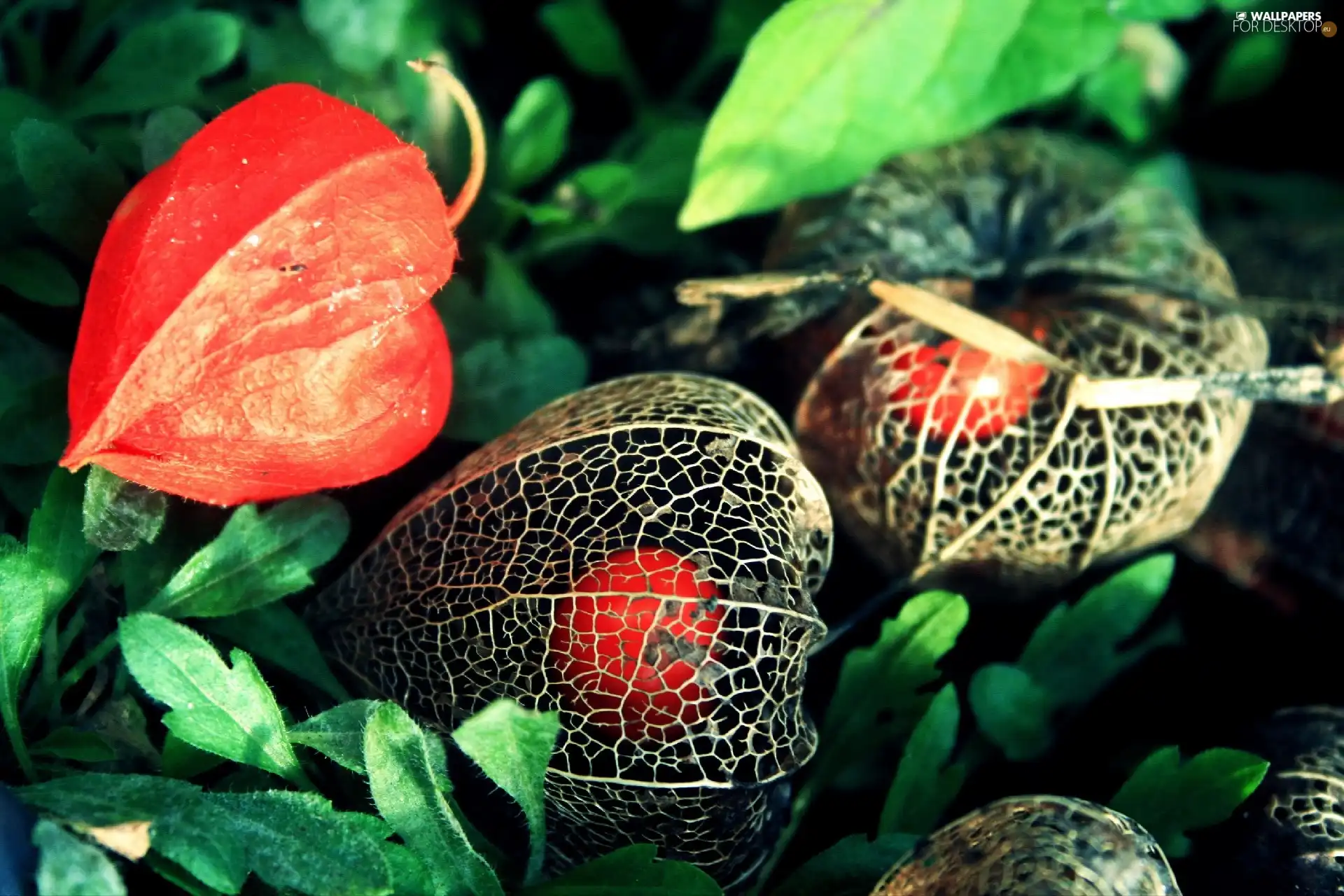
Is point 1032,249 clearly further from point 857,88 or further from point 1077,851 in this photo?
point 1077,851

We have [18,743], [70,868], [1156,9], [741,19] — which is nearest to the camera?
[70,868]

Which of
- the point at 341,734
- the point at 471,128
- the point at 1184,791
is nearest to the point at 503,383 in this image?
the point at 471,128

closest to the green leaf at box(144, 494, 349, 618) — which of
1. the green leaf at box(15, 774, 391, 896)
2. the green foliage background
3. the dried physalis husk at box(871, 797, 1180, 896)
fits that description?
the green foliage background

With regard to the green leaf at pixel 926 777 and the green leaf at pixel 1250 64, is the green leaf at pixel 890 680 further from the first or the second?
Answer: the green leaf at pixel 1250 64

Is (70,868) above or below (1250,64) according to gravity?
below

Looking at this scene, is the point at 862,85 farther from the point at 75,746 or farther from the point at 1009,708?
the point at 75,746
